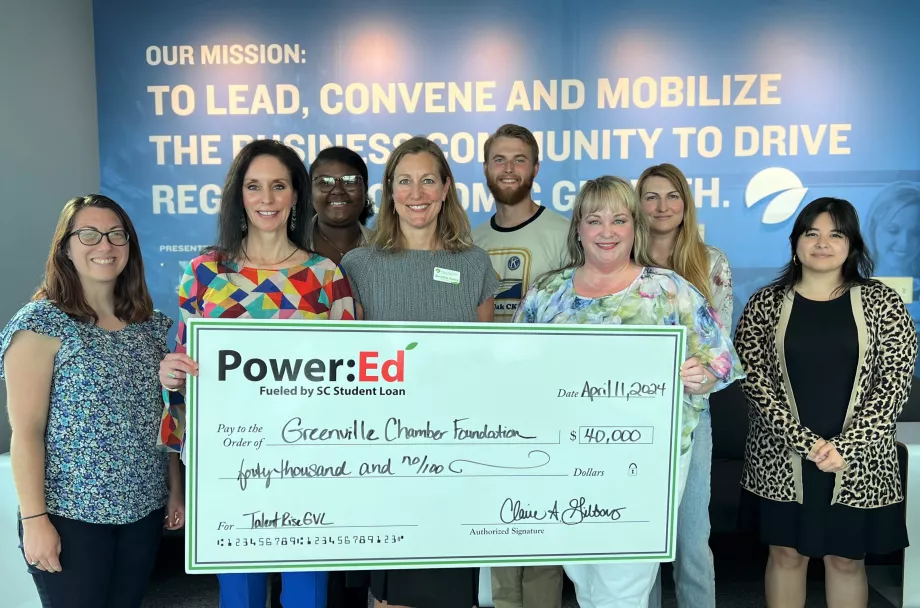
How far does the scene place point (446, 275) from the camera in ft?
6.73

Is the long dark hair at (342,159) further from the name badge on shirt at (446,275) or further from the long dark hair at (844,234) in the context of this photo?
the long dark hair at (844,234)

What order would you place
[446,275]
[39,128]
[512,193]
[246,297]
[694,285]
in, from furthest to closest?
[39,128] → [512,193] → [694,285] → [446,275] → [246,297]

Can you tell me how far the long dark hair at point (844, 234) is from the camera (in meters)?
2.22

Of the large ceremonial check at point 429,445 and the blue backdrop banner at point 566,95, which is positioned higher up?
the blue backdrop banner at point 566,95

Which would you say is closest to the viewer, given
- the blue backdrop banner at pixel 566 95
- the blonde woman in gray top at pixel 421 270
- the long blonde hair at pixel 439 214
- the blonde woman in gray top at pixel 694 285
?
the blonde woman in gray top at pixel 421 270

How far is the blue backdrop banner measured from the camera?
13.5ft

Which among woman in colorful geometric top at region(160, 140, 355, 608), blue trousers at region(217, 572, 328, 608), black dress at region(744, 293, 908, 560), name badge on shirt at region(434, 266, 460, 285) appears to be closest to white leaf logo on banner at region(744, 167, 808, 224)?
black dress at region(744, 293, 908, 560)

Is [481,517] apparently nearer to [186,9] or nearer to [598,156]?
[598,156]

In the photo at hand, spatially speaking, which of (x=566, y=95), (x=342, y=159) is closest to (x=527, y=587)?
(x=342, y=159)

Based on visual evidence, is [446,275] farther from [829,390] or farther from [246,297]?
[829,390]

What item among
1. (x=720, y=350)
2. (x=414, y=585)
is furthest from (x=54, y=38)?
(x=720, y=350)

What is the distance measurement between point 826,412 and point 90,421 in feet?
7.20

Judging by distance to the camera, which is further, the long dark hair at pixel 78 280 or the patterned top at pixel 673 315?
the patterned top at pixel 673 315

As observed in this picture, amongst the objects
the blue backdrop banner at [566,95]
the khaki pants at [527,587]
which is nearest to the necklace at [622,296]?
the khaki pants at [527,587]
